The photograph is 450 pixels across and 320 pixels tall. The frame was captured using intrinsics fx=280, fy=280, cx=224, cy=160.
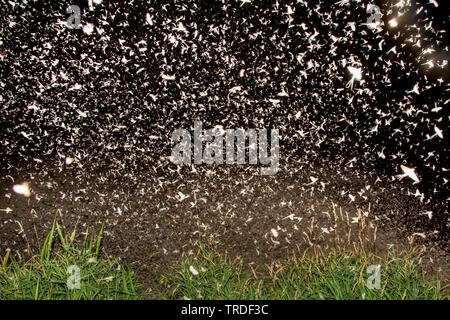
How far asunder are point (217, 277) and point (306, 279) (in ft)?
1.07

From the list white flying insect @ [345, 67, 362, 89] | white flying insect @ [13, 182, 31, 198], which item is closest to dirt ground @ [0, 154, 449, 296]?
white flying insect @ [13, 182, 31, 198]

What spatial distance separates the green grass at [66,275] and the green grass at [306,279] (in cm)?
18

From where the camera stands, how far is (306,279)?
1.03 meters

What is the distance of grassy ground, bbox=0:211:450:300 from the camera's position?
0.94 m

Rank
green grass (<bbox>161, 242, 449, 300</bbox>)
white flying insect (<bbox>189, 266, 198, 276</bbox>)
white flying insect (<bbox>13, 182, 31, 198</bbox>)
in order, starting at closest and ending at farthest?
green grass (<bbox>161, 242, 449, 300</bbox>)
white flying insect (<bbox>189, 266, 198, 276</bbox>)
white flying insect (<bbox>13, 182, 31, 198</bbox>)

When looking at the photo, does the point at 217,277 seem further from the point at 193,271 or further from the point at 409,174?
the point at 409,174

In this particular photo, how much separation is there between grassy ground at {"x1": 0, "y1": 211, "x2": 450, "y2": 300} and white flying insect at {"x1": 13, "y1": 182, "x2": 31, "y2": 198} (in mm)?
192

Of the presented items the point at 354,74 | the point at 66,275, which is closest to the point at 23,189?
the point at 66,275

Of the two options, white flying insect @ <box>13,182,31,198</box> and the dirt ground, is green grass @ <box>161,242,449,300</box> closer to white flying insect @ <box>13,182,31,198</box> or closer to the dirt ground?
the dirt ground

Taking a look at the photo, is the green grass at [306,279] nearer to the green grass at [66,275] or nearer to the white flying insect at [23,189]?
the green grass at [66,275]

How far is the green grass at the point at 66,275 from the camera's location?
0.95 m

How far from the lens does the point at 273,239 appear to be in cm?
112

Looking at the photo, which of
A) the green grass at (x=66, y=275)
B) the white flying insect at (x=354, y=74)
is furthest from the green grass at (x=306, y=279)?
the white flying insect at (x=354, y=74)

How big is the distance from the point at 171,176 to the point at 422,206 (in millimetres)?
1007
